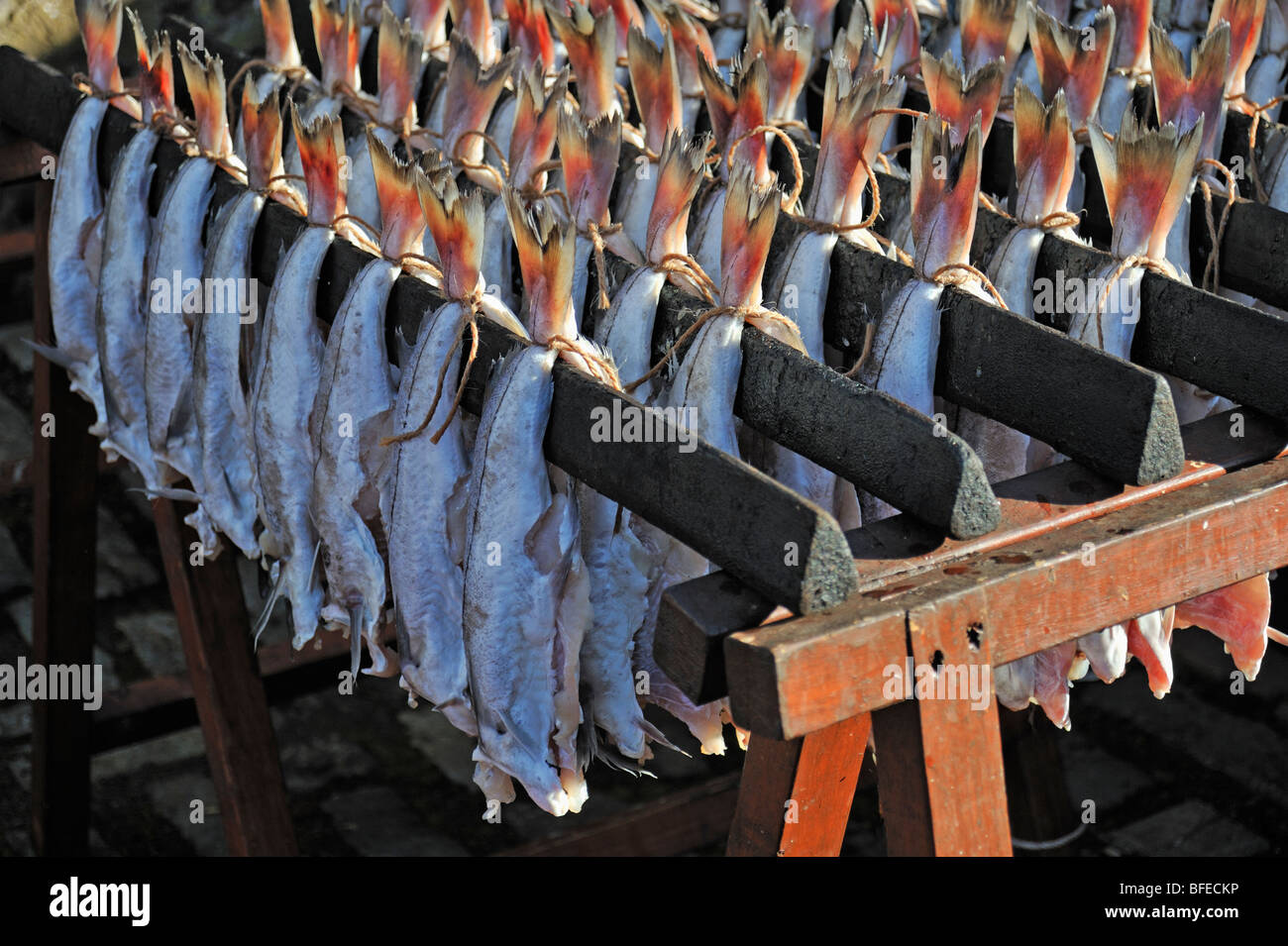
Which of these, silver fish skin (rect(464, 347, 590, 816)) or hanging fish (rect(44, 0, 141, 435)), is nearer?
silver fish skin (rect(464, 347, 590, 816))

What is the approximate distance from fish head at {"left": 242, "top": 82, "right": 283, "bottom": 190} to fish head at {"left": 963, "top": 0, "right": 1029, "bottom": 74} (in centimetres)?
106

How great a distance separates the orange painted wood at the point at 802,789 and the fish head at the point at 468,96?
1059mm

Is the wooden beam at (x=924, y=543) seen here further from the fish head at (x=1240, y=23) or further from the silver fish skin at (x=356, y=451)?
the fish head at (x=1240, y=23)

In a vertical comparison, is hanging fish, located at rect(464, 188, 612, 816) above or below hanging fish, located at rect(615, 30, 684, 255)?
below

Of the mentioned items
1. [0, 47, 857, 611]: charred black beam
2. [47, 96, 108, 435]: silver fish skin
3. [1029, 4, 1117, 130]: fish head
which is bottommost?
[0, 47, 857, 611]: charred black beam

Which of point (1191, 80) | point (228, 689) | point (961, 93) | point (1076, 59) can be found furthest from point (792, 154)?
point (228, 689)

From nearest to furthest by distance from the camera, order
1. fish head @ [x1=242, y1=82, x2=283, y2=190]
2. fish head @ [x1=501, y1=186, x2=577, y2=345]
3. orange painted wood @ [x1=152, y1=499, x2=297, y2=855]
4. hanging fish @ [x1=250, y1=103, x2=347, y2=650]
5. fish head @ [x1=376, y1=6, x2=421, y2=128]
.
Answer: fish head @ [x1=501, y1=186, x2=577, y2=345] < hanging fish @ [x1=250, y1=103, x2=347, y2=650] < fish head @ [x1=242, y1=82, x2=283, y2=190] < fish head @ [x1=376, y1=6, x2=421, y2=128] < orange painted wood @ [x1=152, y1=499, x2=297, y2=855]

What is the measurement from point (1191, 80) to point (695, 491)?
1038mm

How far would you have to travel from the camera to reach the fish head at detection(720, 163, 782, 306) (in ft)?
5.65

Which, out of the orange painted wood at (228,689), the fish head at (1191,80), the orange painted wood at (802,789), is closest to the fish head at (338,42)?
the orange painted wood at (228,689)

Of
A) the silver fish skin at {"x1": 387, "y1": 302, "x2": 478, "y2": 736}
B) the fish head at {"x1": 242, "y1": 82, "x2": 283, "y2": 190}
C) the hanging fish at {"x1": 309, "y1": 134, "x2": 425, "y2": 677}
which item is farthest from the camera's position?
the fish head at {"x1": 242, "y1": 82, "x2": 283, "y2": 190}

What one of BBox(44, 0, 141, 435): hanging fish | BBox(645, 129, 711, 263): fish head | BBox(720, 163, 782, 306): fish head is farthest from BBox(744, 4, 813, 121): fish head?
BBox(44, 0, 141, 435): hanging fish

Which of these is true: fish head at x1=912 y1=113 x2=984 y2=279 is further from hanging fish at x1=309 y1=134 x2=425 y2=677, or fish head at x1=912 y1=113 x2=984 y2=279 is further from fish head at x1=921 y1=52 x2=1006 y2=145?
hanging fish at x1=309 y1=134 x2=425 y2=677

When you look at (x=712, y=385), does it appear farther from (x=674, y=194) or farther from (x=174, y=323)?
(x=174, y=323)
